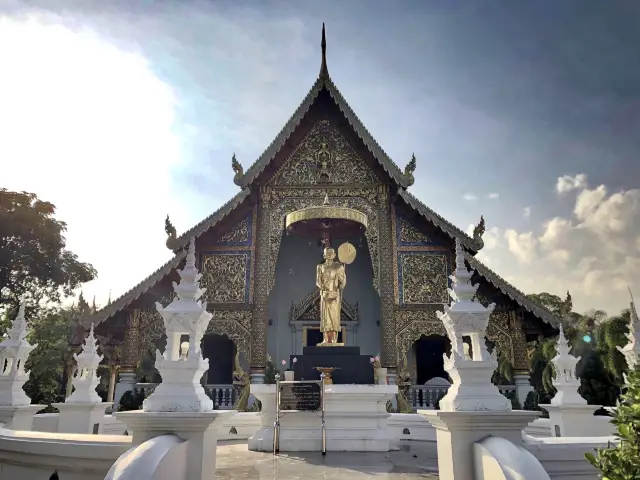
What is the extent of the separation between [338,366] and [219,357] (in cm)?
753

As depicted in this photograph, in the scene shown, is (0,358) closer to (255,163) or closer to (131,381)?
(131,381)

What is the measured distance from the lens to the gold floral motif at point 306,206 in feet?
39.0

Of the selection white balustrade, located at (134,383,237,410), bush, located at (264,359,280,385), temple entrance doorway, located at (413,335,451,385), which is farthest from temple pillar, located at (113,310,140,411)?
temple entrance doorway, located at (413,335,451,385)

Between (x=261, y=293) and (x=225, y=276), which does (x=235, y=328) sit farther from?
(x=225, y=276)

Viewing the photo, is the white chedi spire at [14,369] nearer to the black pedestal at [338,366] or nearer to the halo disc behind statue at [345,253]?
the black pedestal at [338,366]

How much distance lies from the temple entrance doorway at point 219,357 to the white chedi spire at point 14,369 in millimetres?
7610

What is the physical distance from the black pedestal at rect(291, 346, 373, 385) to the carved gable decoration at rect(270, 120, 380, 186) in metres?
6.22

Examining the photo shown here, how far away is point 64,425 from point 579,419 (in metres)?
6.24

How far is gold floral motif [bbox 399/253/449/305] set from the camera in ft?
37.5

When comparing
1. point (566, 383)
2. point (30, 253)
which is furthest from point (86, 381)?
point (30, 253)

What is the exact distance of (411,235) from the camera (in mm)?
11984

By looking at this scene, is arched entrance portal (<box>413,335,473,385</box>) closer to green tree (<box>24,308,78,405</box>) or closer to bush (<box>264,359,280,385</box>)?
bush (<box>264,359,280,385</box>)

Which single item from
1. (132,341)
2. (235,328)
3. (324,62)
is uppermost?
(324,62)

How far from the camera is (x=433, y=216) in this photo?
→ 11.6 meters
